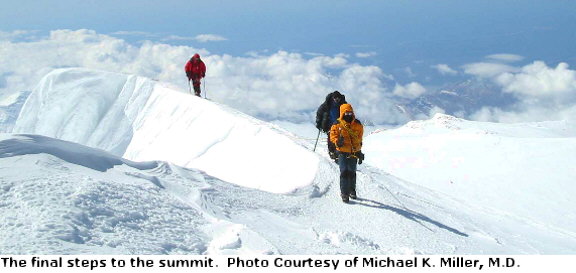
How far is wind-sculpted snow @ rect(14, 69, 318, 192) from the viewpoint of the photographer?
13523 mm

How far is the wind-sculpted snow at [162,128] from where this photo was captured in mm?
13523

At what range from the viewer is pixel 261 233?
709 cm

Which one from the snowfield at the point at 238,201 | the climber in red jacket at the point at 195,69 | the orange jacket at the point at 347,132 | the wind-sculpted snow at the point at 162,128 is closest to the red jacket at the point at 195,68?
the climber in red jacket at the point at 195,69

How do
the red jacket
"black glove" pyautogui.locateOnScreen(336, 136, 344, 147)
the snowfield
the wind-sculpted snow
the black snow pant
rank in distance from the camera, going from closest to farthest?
1. the snowfield
2. "black glove" pyautogui.locateOnScreen(336, 136, 344, 147)
3. the black snow pant
4. the wind-sculpted snow
5. the red jacket

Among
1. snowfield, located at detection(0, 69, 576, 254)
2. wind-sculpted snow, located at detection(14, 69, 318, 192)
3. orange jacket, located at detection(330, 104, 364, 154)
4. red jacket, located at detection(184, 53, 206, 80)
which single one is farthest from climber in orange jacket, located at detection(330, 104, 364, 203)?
red jacket, located at detection(184, 53, 206, 80)

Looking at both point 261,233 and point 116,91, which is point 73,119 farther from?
point 261,233

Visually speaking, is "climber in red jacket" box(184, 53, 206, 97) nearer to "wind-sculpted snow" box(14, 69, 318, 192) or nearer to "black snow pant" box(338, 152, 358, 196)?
"wind-sculpted snow" box(14, 69, 318, 192)

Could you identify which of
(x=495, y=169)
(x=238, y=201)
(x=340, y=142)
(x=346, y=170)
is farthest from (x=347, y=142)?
(x=495, y=169)

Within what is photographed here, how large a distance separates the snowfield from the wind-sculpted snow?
0.10 metres

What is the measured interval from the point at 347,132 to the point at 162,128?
1502 cm

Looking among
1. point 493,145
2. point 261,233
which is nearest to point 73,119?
point 261,233

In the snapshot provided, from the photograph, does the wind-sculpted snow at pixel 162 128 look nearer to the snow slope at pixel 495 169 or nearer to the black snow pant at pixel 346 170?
the black snow pant at pixel 346 170

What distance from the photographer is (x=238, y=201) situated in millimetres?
8789

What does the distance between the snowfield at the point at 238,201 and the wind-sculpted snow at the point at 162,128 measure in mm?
96
